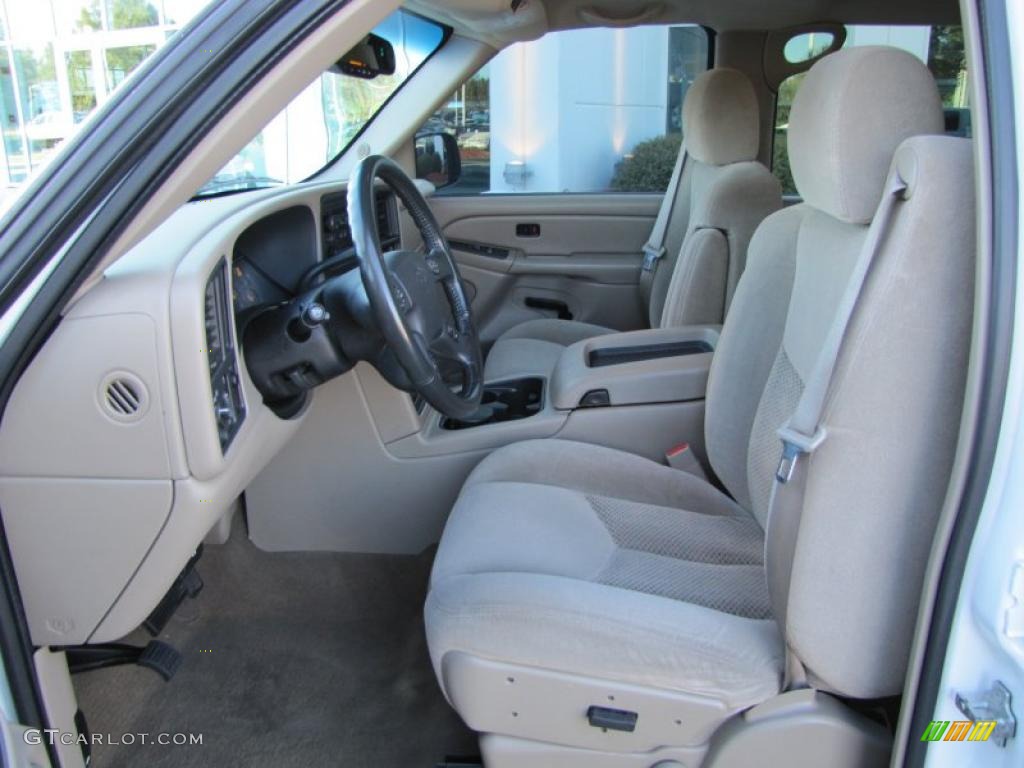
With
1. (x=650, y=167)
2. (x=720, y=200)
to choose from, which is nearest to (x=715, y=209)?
Answer: (x=720, y=200)

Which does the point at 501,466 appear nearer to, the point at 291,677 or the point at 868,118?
the point at 291,677

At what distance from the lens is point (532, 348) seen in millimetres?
2754

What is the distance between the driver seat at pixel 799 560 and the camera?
3.39ft

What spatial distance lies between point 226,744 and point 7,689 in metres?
0.68

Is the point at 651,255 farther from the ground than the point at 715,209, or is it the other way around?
the point at 715,209

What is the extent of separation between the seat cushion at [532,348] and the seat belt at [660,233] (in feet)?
1.04

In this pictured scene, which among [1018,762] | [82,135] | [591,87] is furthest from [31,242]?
[591,87]

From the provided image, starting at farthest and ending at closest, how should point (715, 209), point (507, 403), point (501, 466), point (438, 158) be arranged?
point (438, 158), point (715, 209), point (507, 403), point (501, 466)

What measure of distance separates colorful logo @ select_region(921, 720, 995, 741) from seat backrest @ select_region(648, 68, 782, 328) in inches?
62.2

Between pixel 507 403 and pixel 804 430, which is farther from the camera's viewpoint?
pixel 507 403

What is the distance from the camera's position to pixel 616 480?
179 centimetres

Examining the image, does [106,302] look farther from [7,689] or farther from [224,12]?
[7,689]

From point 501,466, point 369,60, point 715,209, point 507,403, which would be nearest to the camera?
point 501,466

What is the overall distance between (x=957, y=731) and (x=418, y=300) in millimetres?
976
